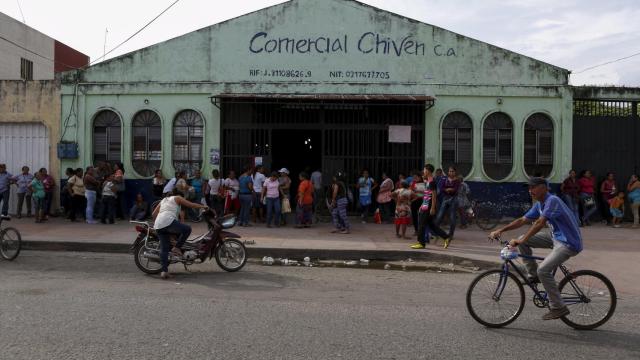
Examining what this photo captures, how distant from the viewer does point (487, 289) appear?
19.4 ft

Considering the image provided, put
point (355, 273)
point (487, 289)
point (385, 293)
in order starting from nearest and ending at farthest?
1. point (487, 289)
2. point (385, 293)
3. point (355, 273)

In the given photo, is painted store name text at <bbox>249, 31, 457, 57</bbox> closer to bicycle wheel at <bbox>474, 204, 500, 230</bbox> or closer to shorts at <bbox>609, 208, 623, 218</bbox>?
bicycle wheel at <bbox>474, 204, 500, 230</bbox>

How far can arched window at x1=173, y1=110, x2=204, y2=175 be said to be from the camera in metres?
15.8

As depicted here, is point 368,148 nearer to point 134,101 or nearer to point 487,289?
point 134,101

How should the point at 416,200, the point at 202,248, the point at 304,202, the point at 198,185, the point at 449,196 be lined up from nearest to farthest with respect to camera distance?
the point at 202,248
the point at 449,196
the point at 416,200
the point at 304,202
the point at 198,185

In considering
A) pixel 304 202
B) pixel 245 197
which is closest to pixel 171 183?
pixel 245 197

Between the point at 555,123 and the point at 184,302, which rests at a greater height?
the point at 555,123

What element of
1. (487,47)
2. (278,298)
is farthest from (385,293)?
(487,47)

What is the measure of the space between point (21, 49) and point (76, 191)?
17942 mm

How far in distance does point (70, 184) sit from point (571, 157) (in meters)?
13.6

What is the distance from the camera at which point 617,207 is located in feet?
49.9

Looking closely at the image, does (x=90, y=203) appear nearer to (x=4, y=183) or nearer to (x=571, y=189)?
(x=4, y=183)

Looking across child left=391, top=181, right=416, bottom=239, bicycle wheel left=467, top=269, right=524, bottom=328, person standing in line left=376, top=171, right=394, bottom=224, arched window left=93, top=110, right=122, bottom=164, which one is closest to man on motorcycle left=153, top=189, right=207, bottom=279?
bicycle wheel left=467, top=269, right=524, bottom=328

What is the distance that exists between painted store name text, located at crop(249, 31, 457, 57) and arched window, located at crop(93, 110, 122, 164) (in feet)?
15.1
